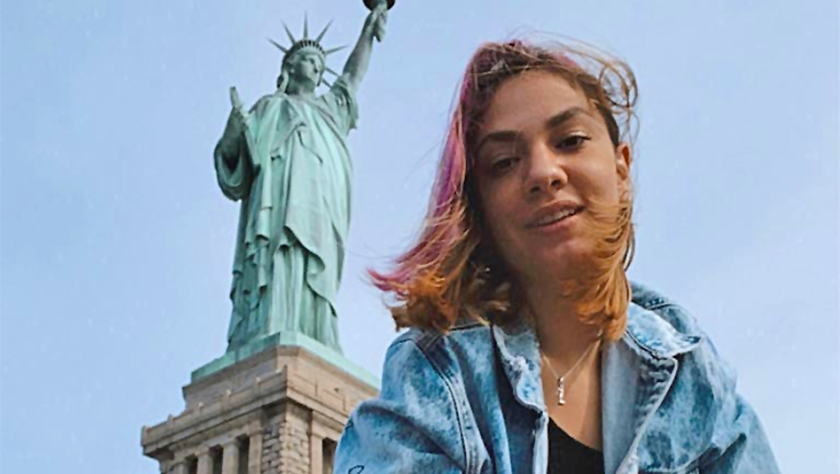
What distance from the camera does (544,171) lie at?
6.36ft

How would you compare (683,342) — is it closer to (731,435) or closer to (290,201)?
(731,435)

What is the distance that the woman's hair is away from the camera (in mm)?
1961

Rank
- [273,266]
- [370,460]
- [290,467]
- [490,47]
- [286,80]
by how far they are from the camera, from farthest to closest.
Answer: [286,80] → [273,266] → [290,467] → [490,47] → [370,460]

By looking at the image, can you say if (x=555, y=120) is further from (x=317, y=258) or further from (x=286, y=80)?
(x=286, y=80)

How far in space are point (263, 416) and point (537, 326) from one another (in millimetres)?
20408

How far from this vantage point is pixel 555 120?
78.2 inches

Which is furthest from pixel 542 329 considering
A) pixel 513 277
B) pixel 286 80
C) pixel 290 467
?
pixel 286 80

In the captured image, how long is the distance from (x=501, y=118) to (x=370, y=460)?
1.86 feet

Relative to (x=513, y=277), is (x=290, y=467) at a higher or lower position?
higher

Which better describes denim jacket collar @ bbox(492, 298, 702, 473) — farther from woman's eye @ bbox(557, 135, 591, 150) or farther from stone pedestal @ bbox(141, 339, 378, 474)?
stone pedestal @ bbox(141, 339, 378, 474)

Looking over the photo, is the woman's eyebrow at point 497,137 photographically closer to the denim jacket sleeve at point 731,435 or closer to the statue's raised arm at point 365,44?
the denim jacket sleeve at point 731,435

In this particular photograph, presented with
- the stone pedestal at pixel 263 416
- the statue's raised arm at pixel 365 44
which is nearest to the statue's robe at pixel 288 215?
the stone pedestal at pixel 263 416

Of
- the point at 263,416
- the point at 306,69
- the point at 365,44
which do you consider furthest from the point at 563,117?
the point at 365,44

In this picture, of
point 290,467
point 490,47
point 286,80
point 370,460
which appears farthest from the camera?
point 286,80
